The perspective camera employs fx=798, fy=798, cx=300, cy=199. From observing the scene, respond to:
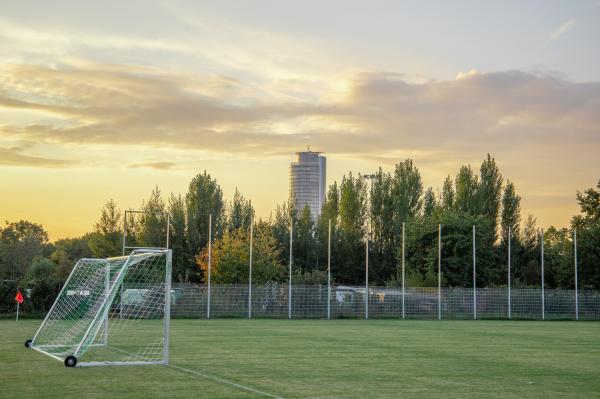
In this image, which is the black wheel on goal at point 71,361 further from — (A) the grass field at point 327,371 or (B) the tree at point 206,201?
(B) the tree at point 206,201

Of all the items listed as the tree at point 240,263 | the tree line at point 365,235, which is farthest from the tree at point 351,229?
the tree at point 240,263

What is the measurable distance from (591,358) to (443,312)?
27061 mm

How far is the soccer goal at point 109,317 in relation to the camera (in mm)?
18469

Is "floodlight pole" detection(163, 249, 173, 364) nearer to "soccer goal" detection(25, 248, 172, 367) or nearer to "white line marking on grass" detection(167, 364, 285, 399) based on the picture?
"soccer goal" detection(25, 248, 172, 367)

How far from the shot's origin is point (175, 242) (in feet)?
204

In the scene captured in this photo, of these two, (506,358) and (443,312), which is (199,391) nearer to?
(506,358)

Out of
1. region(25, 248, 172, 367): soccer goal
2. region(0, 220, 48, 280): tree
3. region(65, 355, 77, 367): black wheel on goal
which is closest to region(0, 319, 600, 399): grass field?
region(65, 355, 77, 367): black wheel on goal

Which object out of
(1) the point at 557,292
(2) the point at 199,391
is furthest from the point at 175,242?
(2) the point at 199,391

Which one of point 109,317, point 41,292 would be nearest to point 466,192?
point 41,292

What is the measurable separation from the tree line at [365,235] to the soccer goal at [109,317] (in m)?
12.7

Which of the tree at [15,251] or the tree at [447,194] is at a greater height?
the tree at [447,194]

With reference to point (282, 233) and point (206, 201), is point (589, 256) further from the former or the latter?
point (206, 201)

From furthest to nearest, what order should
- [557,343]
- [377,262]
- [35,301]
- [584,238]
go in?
[377,262], [584,238], [35,301], [557,343]

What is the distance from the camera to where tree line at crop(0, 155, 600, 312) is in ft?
190
